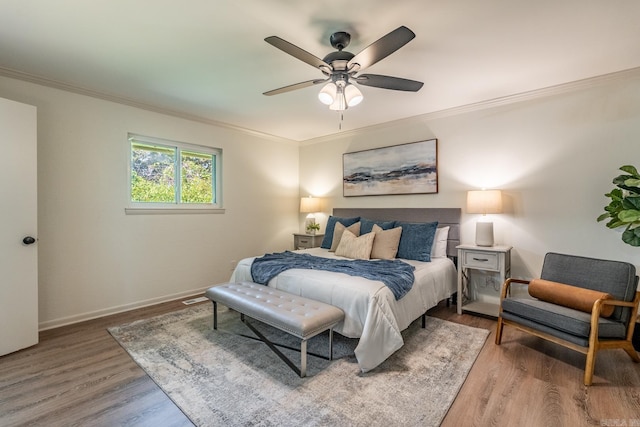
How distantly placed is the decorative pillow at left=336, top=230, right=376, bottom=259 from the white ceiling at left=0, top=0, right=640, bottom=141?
170 cm

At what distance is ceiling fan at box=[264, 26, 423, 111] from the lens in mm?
1877

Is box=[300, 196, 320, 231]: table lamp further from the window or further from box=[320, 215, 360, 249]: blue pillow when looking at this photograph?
the window

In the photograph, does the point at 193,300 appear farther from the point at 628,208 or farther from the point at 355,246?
the point at 628,208

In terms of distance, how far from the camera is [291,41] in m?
2.31

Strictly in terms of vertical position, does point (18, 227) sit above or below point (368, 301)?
above

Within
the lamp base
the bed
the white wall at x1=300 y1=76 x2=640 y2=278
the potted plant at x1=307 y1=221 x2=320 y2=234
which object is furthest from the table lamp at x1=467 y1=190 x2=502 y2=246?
the potted plant at x1=307 y1=221 x2=320 y2=234

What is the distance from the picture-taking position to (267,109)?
3.88 metres

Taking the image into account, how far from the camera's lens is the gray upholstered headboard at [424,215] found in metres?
3.86

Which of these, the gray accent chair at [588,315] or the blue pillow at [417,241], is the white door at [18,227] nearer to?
the blue pillow at [417,241]

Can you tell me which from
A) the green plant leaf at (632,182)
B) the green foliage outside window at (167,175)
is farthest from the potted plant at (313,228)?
the green plant leaf at (632,182)

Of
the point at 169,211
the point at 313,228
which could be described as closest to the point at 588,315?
the point at 313,228

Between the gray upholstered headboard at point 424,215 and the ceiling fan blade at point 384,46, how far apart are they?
2.48 meters

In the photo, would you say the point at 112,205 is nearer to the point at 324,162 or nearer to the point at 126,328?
the point at 126,328

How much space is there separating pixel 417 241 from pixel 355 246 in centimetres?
75
